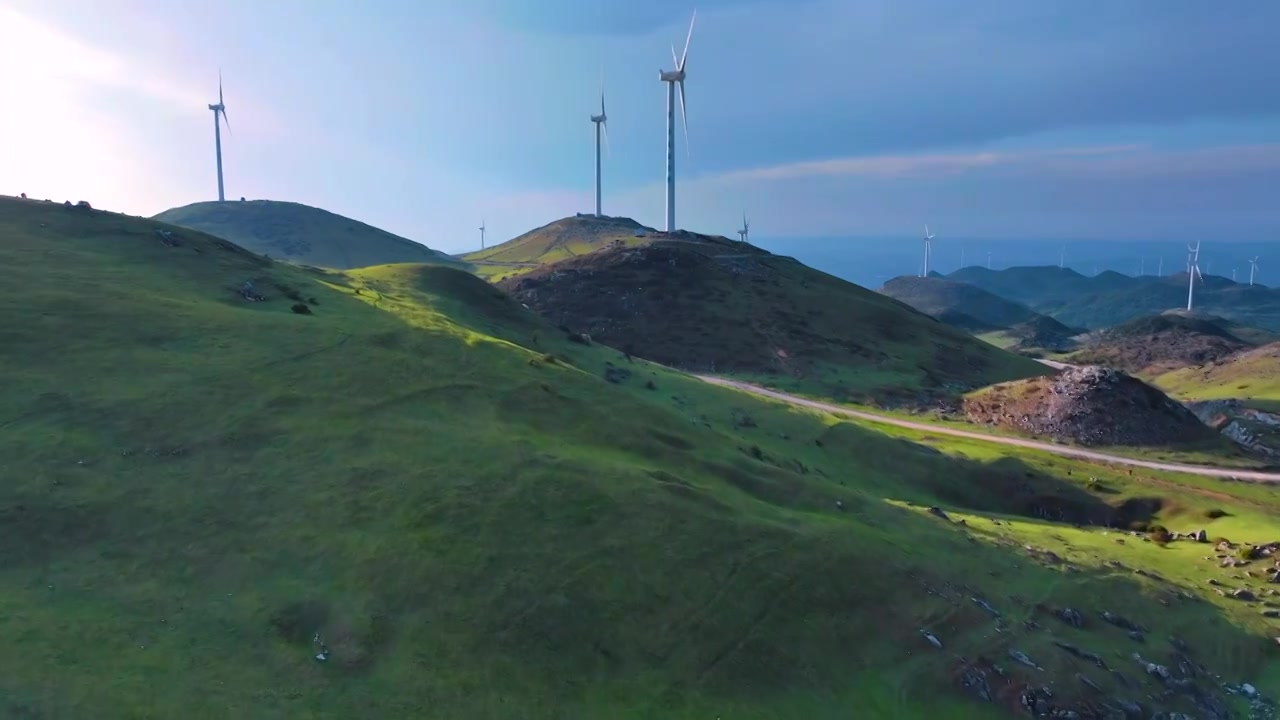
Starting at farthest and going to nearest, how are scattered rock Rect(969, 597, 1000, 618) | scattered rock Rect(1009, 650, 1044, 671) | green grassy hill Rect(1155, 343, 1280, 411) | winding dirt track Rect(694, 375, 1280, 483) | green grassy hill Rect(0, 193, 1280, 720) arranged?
green grassy hill Rect(1155, 343, 1280, 411) → winding dirt track Rect(694, 375, 1280, 483) → scattered rock Rect(969, 597, 1000, 618) → scattered rock Rect(1009, 650, 1044, 671) → green grassy hill Rect(0, 193, 1280, 720)

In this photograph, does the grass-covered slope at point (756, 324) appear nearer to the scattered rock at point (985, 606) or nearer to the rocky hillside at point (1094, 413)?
the rocky hillside at point (1094, 413)

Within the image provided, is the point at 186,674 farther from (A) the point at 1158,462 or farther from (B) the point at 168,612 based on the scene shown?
(A) the point at 1158,462

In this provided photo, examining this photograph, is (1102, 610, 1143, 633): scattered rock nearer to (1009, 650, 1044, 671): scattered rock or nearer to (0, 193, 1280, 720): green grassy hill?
(0, 193, 1280, 720): green grassy hill

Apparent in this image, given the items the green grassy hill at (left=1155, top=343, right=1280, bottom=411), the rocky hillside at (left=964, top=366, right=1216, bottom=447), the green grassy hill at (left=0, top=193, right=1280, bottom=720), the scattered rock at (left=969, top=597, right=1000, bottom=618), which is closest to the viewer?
the green grassy hill at (left=0, top=193, right=1280, bottom=720)

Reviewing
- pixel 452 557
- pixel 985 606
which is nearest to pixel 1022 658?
pixel 985 606

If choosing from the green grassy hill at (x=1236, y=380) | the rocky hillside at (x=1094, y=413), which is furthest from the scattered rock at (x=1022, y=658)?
the green grassy hill at (x=1236, y=380)

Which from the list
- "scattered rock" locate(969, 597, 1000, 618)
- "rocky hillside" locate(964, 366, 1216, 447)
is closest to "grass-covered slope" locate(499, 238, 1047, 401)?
"rocky hillside" locate(964, 366, 1216, 447)

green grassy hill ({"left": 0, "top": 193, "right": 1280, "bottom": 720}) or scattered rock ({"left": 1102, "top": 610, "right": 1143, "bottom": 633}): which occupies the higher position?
green grassy hill ({"left": 0, "top": 193, "right": 1280, "bottom": 720})
